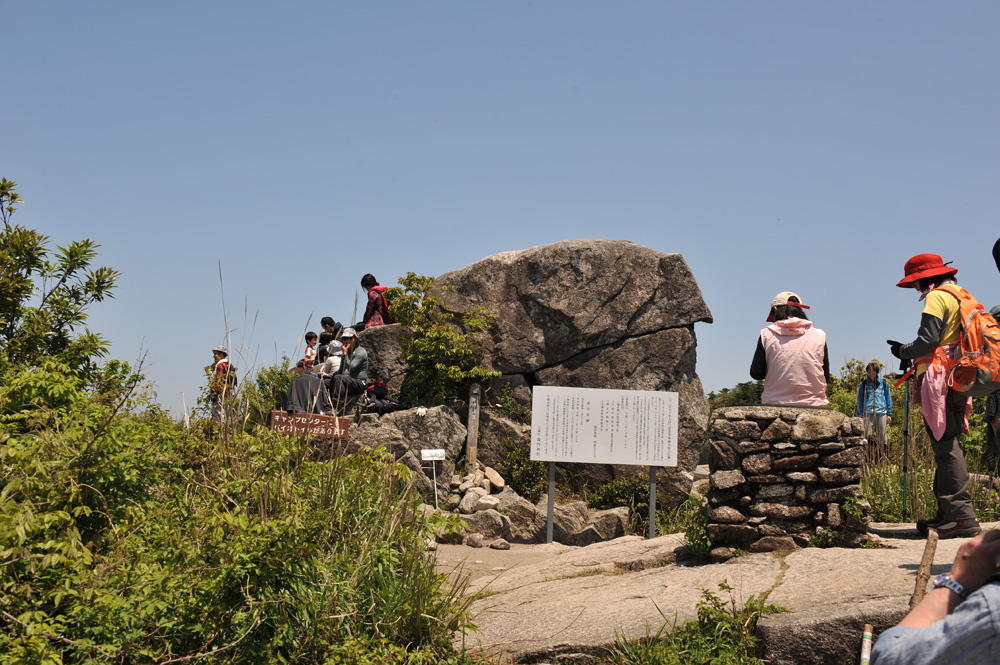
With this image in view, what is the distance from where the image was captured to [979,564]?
5.14 feet

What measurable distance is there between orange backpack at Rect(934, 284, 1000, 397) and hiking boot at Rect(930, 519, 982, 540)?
1.04m

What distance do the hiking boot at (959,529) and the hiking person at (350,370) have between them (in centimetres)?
728

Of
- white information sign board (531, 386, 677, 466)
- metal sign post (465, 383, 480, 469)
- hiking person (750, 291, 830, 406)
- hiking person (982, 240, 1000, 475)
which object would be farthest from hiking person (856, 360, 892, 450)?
metal sign post (465, 383, 480, 469)

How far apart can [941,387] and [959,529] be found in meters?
1.02

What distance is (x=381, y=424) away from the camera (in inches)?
405

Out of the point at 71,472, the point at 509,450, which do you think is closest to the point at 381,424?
the point at 509,450

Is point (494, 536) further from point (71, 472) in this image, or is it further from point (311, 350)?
point (71, 472)

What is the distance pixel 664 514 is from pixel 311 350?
597 cm

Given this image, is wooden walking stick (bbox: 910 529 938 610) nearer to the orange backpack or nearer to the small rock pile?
the orange backpack

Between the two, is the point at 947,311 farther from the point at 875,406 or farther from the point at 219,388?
the point at 875,406

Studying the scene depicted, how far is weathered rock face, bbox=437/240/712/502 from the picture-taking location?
36.3ft

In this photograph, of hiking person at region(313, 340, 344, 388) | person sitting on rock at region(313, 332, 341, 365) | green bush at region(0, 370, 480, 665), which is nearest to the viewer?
green bush at region(0, 370, 480, 665)

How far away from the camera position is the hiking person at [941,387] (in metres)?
4.86

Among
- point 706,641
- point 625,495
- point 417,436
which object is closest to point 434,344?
point 417,436
